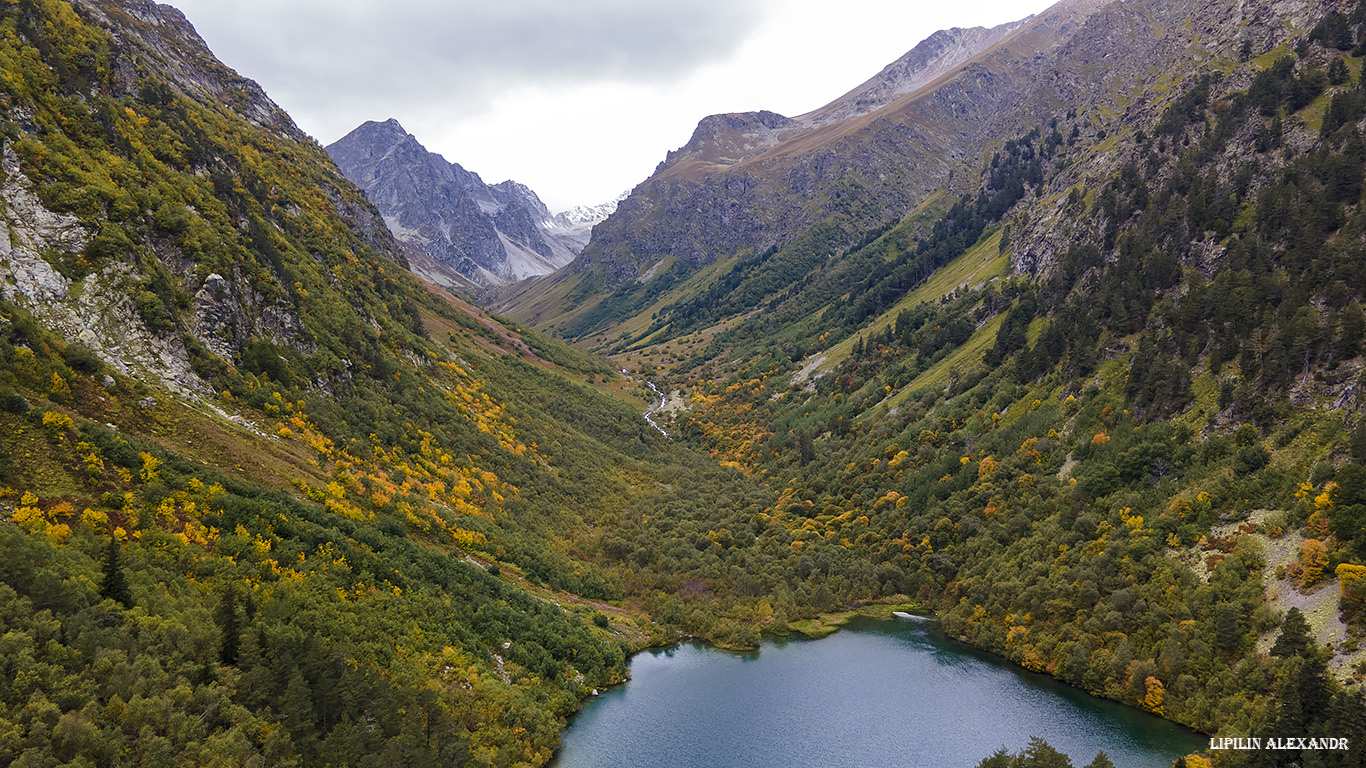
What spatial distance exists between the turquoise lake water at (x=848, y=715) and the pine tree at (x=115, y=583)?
1149 inches

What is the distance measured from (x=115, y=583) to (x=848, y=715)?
5097cm

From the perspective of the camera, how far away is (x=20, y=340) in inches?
1490

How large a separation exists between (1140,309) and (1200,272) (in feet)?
27.1

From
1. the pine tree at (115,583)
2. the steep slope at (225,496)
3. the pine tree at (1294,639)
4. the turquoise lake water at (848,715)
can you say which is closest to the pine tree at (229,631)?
the steep slope at (225,496)

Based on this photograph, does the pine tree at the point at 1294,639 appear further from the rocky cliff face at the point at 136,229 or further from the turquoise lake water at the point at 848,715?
the rocky cliff face at the point at 136,229

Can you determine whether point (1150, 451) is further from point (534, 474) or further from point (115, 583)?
point (115, 583)

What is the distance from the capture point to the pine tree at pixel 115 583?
28.8 metres

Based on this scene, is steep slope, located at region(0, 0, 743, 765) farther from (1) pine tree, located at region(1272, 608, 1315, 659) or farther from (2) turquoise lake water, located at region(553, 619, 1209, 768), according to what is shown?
(1) pine tree, located at region(1272, 608, 1315, 659)

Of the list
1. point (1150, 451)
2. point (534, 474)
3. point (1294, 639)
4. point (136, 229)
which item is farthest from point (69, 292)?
point (1150, 451)

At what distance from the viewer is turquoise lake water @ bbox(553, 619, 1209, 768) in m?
47.3

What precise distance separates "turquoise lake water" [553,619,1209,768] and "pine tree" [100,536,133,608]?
29180mm

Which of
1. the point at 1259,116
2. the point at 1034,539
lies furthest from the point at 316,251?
the point at 1259,116

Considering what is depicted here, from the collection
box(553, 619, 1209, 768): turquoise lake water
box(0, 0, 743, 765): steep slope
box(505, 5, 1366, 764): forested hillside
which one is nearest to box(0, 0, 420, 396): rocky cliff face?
box(0, 0, 743, 765): steep slope

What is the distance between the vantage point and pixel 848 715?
2122 inches
